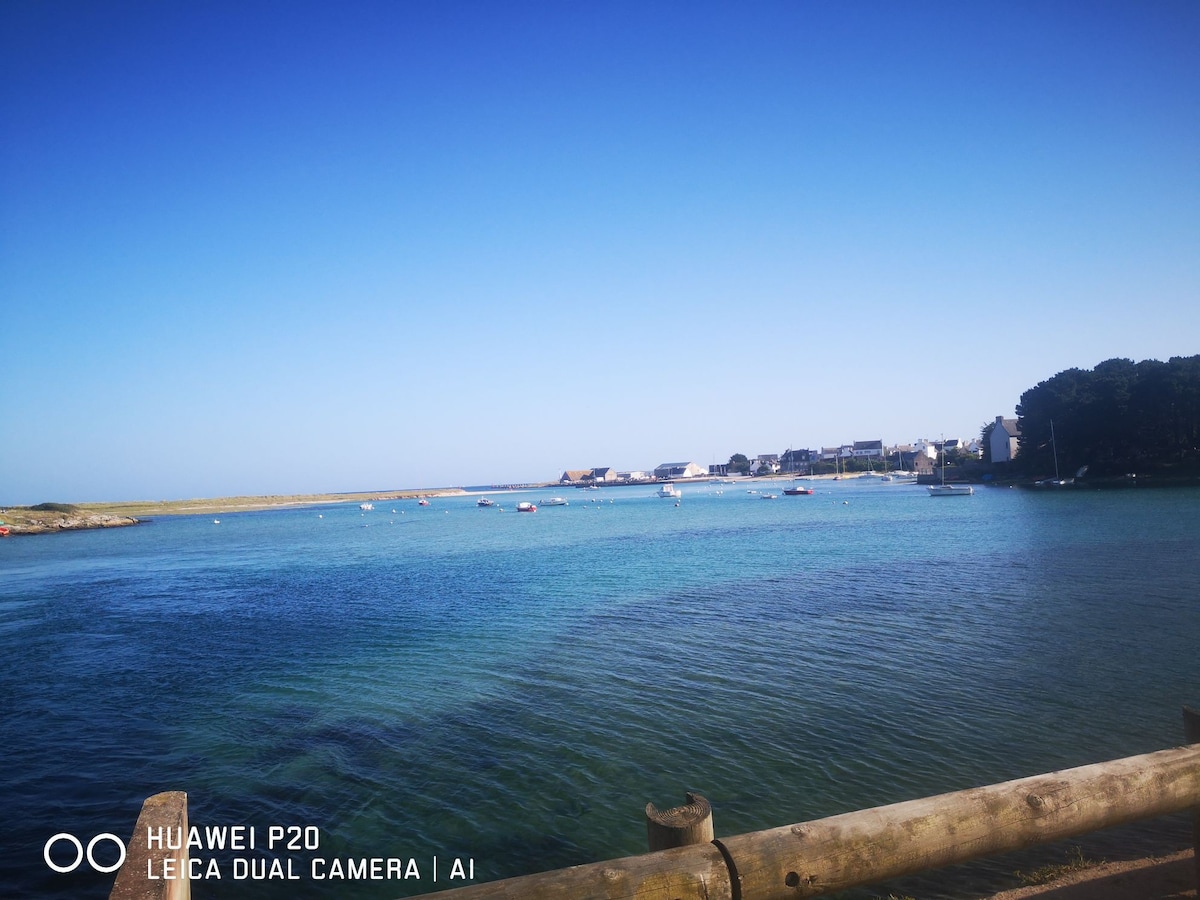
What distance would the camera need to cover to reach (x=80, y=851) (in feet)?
31.3

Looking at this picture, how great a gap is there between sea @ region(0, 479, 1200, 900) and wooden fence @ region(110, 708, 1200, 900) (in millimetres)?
3766

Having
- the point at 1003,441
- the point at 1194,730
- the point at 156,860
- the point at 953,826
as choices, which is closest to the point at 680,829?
the point at 953,826

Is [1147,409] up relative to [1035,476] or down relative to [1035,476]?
up

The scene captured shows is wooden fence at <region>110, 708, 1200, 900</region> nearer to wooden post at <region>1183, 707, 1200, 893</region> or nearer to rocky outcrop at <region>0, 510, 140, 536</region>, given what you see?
wooden post at <region>1183, 707, 1200, 893</region>

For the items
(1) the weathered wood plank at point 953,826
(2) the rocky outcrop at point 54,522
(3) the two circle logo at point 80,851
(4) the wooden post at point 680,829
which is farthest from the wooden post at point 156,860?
(2) the rocky outcrop at point 54,522

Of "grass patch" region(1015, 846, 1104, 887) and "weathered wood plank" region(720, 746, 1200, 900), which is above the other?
"weathered wood plank" region(720, 746, 1200, 900)

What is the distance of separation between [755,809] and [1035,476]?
119m

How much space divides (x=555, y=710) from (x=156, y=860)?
36.2 ft

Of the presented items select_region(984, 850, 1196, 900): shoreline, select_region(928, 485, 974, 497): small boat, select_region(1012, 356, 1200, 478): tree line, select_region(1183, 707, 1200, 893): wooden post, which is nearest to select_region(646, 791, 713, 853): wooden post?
select_region(1183, 707, 1200, 893): wooden post

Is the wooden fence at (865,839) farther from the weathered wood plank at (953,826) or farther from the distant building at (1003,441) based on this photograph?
the distant building at (1003,441)

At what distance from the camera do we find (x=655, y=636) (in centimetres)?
2058

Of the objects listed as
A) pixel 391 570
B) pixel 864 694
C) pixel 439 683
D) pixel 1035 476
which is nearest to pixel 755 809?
pixel 864 694

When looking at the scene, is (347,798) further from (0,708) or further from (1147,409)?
(1147,409)

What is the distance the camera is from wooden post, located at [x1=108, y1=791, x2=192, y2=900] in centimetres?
352
